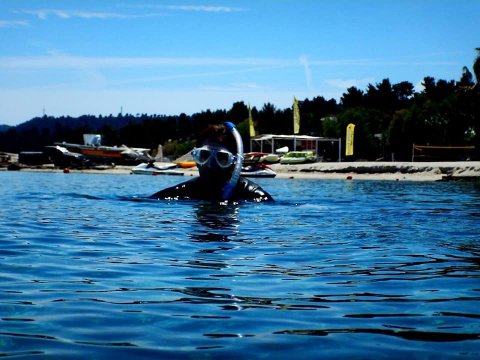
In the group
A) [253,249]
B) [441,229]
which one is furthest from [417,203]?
[253,249]

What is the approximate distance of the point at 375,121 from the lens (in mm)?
81938

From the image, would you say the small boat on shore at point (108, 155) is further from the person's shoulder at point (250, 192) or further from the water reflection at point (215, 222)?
the water reflection at point (215, 222)

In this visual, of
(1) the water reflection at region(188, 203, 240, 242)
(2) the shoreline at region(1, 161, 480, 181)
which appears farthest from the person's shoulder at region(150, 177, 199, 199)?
(2) the shoreline at region(1, 161, 480, 181)

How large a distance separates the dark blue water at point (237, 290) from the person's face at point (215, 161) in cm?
423

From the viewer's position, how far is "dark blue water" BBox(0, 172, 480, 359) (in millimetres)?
4297

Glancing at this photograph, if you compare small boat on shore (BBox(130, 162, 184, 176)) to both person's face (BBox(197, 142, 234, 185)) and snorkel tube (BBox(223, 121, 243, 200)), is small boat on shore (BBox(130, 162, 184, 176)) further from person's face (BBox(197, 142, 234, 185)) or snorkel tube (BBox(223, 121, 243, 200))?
person's face (BBox(197, 142, 234, 185))

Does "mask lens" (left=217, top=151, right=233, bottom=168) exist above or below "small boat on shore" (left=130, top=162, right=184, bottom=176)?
above

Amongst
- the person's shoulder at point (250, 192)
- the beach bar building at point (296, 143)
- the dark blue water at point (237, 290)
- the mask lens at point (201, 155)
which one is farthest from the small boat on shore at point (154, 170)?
the dark blue water at point (237, 290)

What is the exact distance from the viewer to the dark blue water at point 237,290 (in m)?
4.30

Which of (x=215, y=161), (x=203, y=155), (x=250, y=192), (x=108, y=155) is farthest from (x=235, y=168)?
(x=108, y=155)

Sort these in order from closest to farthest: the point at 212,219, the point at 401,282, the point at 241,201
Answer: the point at 401,282 → the point at 212,219 → the point at 241,201

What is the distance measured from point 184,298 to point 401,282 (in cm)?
224

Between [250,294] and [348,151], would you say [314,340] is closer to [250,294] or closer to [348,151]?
[250,294]

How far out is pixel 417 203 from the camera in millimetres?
18484
